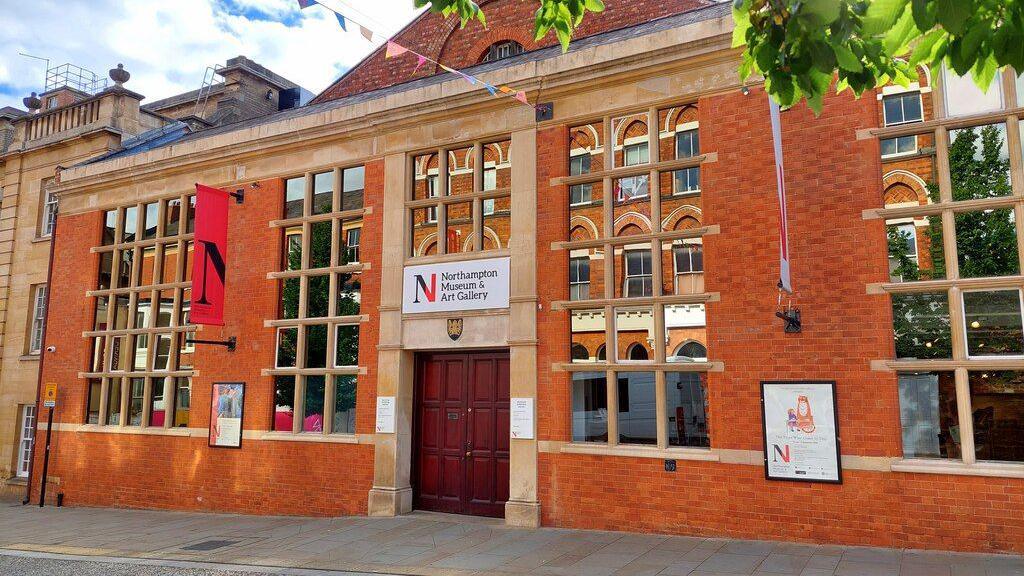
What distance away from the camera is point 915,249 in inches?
322

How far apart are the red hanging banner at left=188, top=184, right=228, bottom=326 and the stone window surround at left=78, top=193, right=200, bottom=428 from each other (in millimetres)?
1020

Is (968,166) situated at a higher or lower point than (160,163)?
lower

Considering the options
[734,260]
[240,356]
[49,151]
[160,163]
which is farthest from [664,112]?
[49,151]

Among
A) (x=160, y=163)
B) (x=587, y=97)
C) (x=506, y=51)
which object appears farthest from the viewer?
(x=506, y=51)

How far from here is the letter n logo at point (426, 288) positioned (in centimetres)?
1115

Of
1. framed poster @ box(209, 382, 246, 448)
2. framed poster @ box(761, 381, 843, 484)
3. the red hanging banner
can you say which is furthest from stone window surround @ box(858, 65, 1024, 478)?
the red hanging banner

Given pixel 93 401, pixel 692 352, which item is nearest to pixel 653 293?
pixel 692 352

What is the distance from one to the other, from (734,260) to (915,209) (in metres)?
2.05

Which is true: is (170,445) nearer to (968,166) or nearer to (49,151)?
(49,151)

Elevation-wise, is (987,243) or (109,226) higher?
(109,226)

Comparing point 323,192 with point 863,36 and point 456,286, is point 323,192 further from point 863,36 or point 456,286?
point 863,36

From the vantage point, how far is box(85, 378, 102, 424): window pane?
578 inches

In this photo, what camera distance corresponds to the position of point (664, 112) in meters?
9.93

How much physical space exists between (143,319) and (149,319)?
0.88 ft
